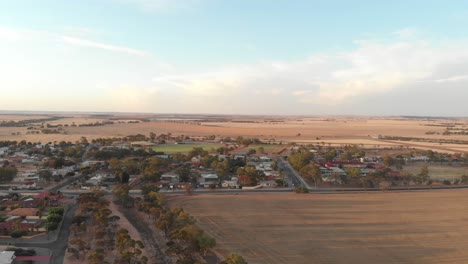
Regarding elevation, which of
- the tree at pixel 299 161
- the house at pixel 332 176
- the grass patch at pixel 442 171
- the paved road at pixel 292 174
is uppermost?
the tree at pixel 299 161

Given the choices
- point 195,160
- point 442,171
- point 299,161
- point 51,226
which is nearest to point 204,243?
point 51,226

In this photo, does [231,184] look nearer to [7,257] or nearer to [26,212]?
[26,212]

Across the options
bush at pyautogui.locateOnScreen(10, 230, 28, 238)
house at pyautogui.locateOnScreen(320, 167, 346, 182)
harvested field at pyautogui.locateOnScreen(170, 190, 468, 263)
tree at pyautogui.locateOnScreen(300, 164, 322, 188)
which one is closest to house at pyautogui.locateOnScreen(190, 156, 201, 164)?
tree at pyautogui.locateOnScreen(300, 164, 322, 188)

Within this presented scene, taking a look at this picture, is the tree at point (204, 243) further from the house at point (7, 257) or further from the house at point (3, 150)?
the house at point (3, 150)

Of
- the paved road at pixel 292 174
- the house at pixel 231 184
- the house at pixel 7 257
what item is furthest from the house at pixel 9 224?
the paved road at pixel 292 174

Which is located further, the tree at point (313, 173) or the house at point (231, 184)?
the tree at point (313, 173)
